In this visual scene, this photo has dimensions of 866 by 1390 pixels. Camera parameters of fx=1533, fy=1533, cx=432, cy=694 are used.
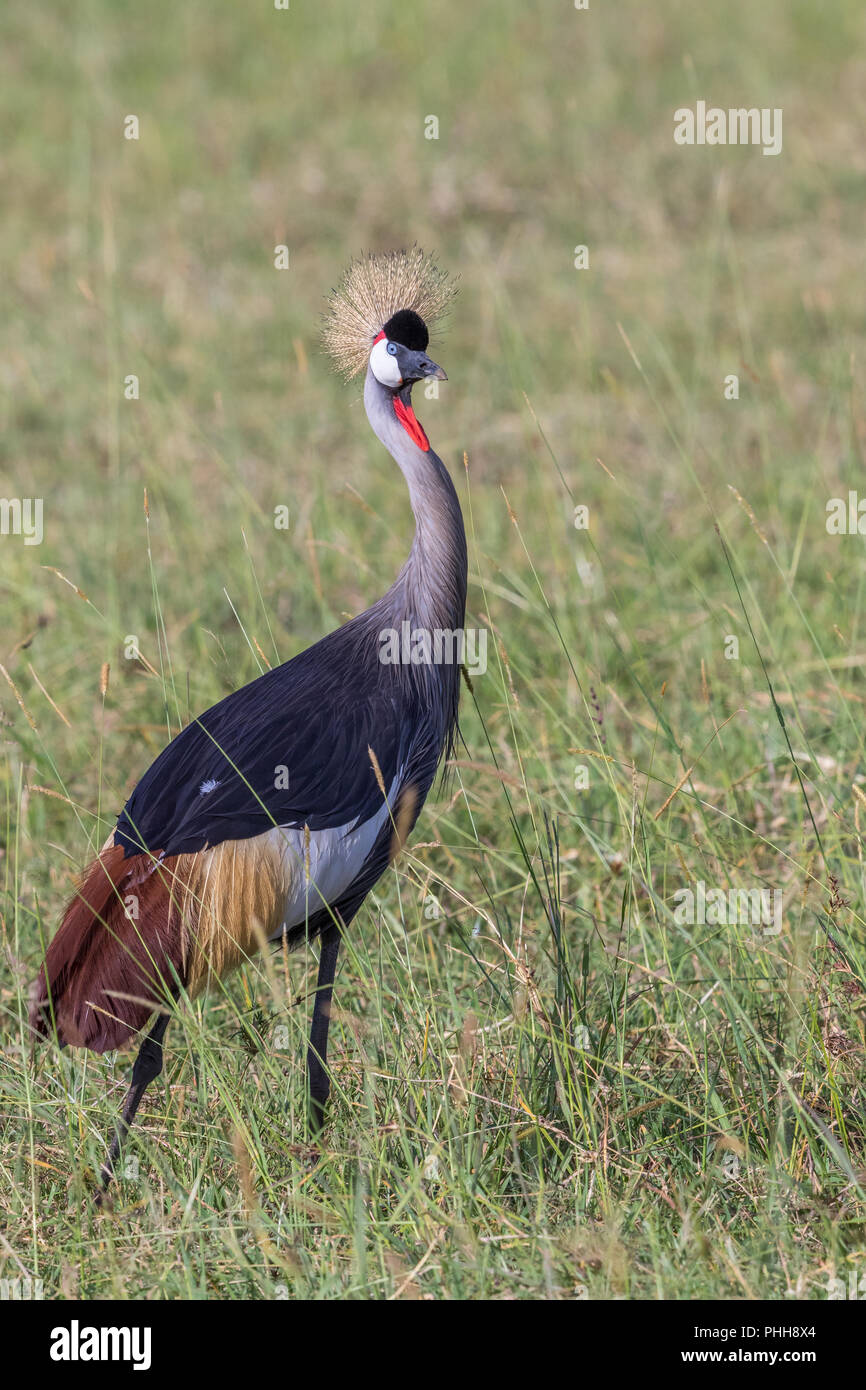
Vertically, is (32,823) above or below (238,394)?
below

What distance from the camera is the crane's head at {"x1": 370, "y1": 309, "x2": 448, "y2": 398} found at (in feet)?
10.2

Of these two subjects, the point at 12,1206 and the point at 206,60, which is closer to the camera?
the point at 12,1206

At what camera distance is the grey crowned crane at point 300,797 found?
2.94 m

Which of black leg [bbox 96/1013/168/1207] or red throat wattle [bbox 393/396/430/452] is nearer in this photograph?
black leg [bbox 96/1013/168/1207]

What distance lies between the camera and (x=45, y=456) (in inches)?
268
